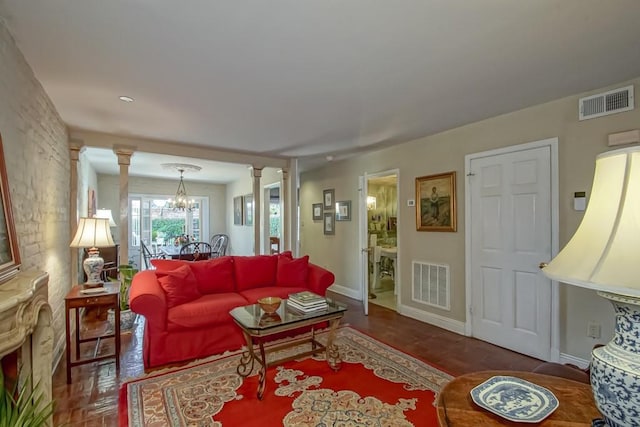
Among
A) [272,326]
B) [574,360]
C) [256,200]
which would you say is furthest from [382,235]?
[272,326]

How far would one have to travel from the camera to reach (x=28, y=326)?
140 centimetres

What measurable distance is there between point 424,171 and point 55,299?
4.21m

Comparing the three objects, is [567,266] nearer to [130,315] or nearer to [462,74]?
[462,74]

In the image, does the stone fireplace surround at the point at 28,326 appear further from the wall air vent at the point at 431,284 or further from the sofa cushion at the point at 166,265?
Result: the wall air vent at the point at 431,284

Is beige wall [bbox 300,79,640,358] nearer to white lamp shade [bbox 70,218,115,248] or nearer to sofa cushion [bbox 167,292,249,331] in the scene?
sofa cushion [bbox 167,292,249,331]

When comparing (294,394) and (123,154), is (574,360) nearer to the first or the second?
(294,394)

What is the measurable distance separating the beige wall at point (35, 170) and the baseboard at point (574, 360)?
4272 millimetres

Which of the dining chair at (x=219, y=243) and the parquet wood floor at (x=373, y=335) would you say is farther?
the dining chair at (x=219, y=243)

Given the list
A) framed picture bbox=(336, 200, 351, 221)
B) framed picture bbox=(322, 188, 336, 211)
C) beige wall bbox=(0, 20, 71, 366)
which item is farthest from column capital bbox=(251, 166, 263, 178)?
beige wall bbox=(0, 20, 71, 366)

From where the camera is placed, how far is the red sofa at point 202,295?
2.74 metres

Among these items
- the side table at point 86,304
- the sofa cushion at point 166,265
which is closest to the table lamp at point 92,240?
the side table at point 86,304

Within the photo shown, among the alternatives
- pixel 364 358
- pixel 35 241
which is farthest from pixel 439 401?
pixel 35 241

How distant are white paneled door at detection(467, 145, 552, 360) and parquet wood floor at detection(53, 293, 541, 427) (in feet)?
0.73

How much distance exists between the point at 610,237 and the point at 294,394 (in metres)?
2.15
